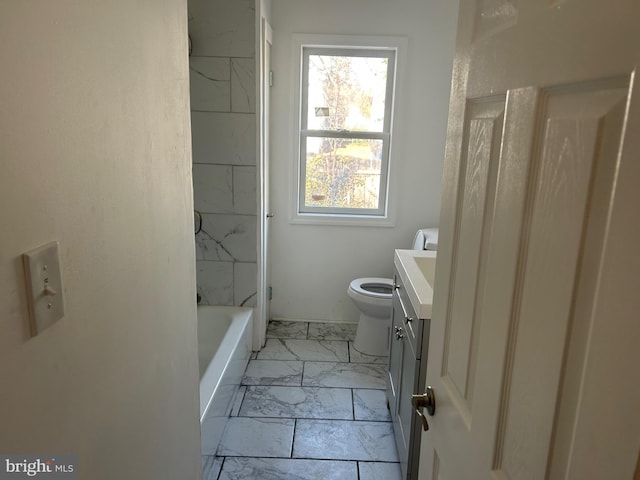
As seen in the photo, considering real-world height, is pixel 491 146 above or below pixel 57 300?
above

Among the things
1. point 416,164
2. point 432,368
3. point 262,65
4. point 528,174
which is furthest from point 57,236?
point 416,164

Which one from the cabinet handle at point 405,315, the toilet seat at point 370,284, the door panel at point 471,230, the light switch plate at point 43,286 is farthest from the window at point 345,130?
the light switch plate at point 43,286

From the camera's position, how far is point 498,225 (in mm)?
750

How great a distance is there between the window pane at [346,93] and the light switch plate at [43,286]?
2.89 meters

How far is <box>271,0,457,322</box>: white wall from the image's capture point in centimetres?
319

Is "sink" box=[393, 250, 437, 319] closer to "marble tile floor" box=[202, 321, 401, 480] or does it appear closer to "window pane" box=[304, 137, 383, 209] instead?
"marble tile floor" box=[202, 321, 401, 480]

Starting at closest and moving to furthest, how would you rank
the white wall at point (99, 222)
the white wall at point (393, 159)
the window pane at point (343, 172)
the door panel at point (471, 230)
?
the white wall at point (99, 222), the door panel at point (471, 230), the white wall at point (393, 159), the window pane at point (343, 172)

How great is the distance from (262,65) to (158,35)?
1809 mm

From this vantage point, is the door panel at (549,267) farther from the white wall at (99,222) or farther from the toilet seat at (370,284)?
the toilet seat at (370,284)

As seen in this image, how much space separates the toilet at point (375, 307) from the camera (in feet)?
10.0

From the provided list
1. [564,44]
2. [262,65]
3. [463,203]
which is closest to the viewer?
[564,44]

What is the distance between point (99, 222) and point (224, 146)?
6.83 feet

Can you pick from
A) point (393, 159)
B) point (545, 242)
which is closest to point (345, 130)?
point (393, 159)

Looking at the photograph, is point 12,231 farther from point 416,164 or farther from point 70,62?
point 416,164
